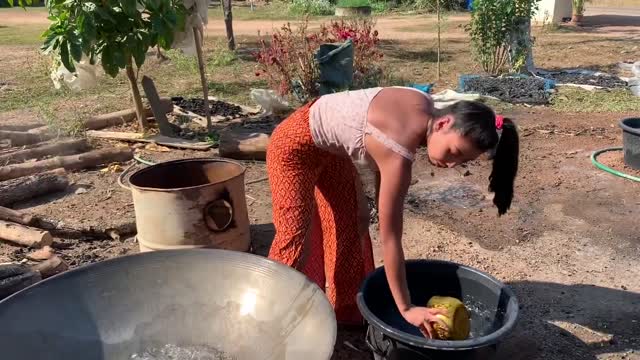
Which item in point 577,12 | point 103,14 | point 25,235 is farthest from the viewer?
point 577,12

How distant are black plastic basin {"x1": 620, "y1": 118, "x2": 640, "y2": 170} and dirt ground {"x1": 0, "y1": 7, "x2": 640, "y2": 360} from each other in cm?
23

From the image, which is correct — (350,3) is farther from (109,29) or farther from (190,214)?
(190,214)

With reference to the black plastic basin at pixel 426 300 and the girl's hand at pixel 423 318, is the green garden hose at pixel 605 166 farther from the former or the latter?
the girl's hand at pixel 423 318

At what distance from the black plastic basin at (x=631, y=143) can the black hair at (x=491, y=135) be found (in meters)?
2.98

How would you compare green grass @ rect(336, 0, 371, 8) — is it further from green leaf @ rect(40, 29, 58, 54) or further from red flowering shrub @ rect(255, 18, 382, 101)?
green leaf @ rect(40, 29, 58, 54)

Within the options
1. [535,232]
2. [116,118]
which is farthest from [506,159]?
[116,118]

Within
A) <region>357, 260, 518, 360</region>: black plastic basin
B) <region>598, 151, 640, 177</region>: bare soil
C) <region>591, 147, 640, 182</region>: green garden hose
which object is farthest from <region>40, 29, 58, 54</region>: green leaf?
<region>598, 151, 640, 177</region>: bare soil

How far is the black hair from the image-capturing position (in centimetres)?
183

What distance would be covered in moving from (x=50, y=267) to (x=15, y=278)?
11.0 inches

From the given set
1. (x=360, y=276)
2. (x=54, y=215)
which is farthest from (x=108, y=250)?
(x=360, y=276)

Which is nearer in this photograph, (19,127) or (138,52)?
(138,52)

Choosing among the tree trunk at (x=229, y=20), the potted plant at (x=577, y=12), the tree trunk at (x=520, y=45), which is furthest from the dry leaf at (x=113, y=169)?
the potted plant at (x=577, y=12)

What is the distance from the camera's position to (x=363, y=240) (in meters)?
2.73

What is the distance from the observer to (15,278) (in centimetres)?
280
